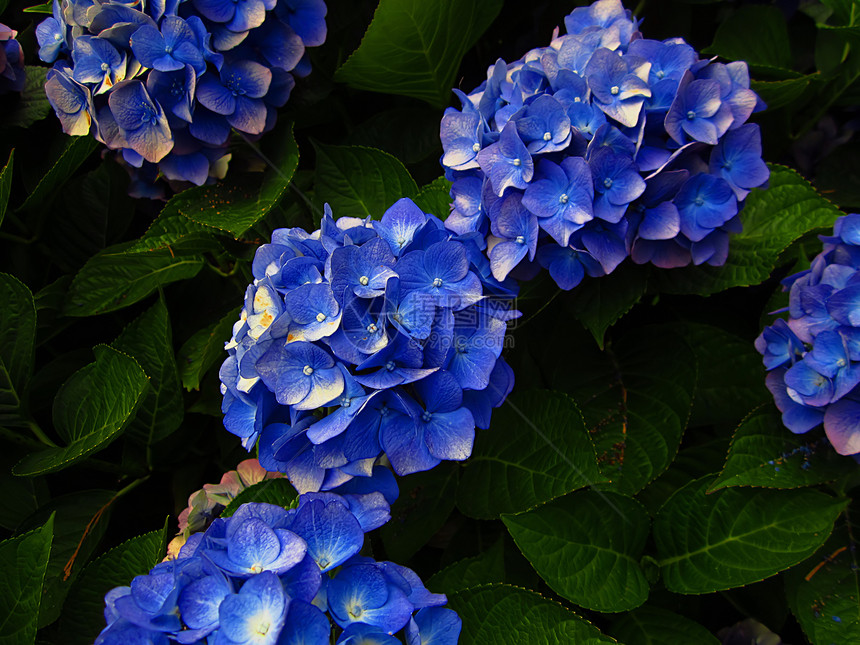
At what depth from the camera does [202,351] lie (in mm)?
1037

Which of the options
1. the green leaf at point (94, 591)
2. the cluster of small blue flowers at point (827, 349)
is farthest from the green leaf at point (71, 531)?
the cluster of small blue flowers at point (827, 349)

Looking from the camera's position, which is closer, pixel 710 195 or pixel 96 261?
pixel 710 195

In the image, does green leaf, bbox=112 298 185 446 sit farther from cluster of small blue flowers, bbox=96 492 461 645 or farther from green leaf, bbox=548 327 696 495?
green leaf, bbox=548 327 696 495

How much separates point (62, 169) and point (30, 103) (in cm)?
19

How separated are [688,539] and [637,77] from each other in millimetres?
579

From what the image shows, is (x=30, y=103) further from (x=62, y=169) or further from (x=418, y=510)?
(x=418, y=510)

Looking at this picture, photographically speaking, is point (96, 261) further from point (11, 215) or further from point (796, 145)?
point (796, 145)

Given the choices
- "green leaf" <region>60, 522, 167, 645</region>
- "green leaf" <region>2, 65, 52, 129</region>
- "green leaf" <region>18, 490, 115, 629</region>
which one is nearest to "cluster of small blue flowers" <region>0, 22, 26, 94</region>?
"green leaf" <region>2, 65, 52, 129</region>

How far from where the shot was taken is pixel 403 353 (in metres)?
0.69

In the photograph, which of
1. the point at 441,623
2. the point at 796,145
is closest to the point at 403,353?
the point at 441,623

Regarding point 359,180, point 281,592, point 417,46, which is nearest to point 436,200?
point 359,180

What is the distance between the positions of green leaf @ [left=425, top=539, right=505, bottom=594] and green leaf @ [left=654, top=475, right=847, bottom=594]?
23 cm

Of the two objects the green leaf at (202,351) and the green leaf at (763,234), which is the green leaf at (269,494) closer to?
the green leaf at (202,351)

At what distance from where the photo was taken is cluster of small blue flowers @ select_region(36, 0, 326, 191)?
2.97ft
